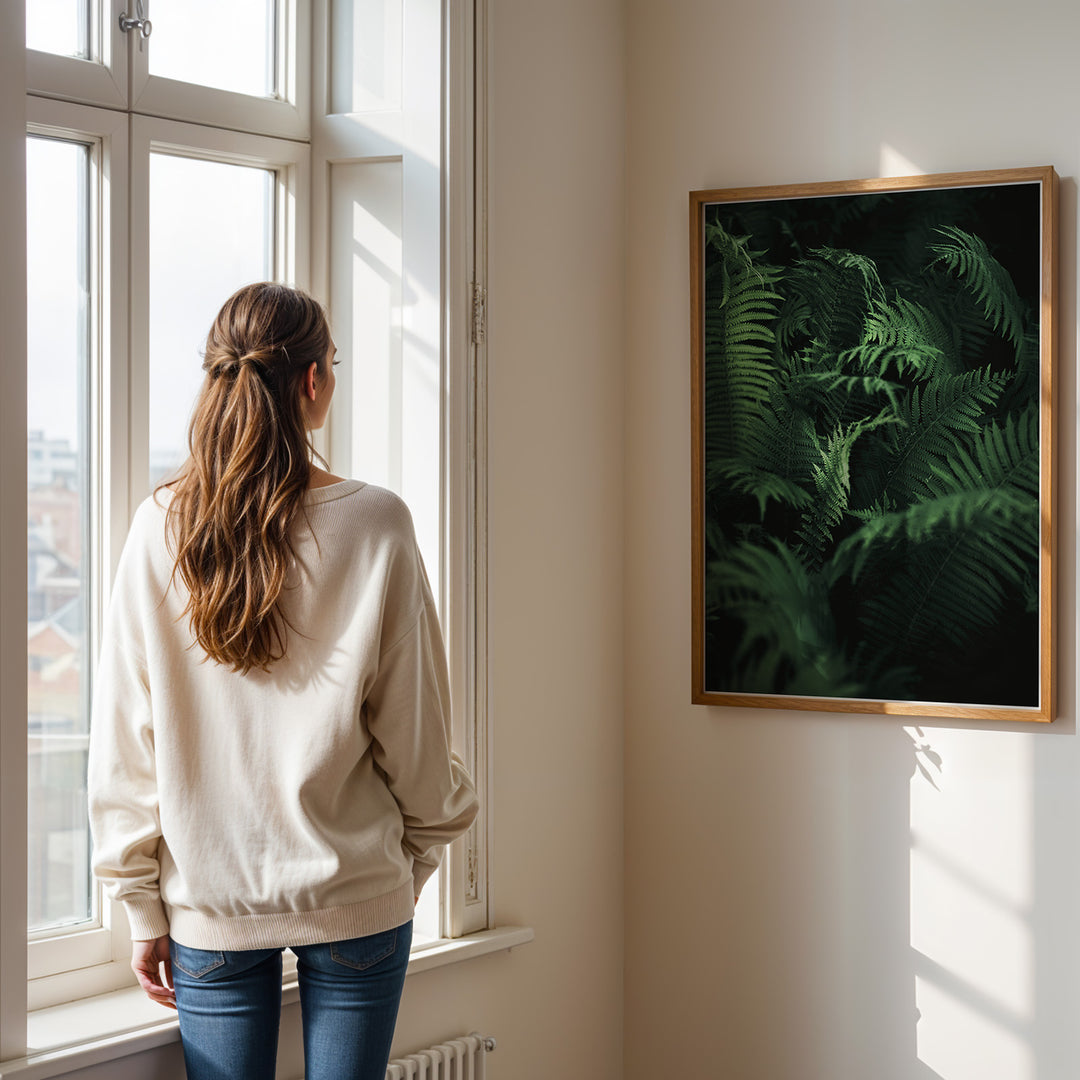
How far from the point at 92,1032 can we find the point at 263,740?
20.2 inches

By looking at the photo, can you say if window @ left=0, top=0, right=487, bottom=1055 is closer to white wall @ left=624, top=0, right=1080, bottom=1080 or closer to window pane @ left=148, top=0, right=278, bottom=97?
window pane @ left=148, top=0, right=278, bottom=97

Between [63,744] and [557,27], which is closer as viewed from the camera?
[63,744]

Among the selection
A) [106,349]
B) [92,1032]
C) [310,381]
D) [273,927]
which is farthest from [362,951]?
[106,349]

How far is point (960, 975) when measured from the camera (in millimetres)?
2396

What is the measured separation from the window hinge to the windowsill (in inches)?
44.8

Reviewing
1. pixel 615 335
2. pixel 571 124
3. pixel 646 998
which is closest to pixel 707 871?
pixel 646 998

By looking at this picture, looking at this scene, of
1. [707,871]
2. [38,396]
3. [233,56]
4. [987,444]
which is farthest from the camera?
[707,871]

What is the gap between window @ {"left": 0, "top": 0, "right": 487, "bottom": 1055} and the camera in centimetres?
190

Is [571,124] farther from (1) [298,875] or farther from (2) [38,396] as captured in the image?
(1) [298,875]

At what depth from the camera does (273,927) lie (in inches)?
62.6

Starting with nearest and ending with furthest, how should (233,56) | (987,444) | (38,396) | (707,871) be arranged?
1. (38,396)
2. (233,56)
3. (987,444)
4. (707,871)

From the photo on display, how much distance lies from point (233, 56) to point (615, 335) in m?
0.95

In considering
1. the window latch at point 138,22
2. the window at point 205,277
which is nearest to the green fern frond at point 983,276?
the window at point 205,277

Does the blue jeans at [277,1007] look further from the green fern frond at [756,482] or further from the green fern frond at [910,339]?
the green fern frond at [910,339]
